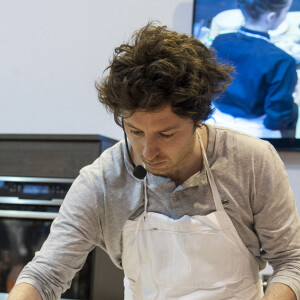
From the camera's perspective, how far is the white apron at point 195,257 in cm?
104

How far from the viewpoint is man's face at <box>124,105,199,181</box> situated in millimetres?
870

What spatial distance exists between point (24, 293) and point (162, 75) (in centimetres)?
53

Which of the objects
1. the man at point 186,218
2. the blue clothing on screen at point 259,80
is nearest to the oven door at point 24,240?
the man at point 186,218

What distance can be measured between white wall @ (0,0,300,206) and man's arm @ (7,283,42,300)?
52.5 inches

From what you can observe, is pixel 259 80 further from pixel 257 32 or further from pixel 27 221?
pixel 27 221

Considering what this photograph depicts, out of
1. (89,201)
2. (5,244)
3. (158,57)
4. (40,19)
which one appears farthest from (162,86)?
(40,19)

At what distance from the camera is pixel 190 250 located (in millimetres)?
1053

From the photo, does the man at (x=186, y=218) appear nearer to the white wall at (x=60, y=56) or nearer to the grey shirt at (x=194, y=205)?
the grey shirt at (x=194, y=205)

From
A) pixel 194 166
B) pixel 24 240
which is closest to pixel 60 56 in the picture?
pixel 24 240

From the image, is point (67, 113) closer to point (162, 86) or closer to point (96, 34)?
point (96, 34)

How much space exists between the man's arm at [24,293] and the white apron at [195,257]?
273 mm

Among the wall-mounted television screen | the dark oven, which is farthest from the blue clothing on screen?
the dark oven

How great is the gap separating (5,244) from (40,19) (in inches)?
45.4

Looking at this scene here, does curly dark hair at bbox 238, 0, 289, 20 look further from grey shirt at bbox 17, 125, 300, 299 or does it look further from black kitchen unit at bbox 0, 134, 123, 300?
grey shirt at bbox 17, 125, 300, 299
